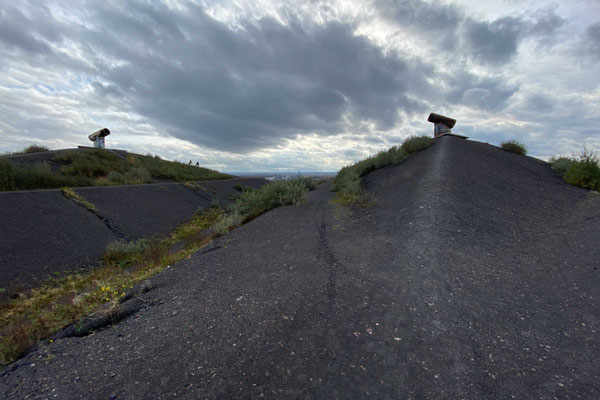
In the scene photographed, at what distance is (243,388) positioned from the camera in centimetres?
275

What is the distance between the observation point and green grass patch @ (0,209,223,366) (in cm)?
398

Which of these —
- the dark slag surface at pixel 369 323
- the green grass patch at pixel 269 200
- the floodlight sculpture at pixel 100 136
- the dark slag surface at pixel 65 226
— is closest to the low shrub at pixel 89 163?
the floodlight sculpture at pixel 100 136

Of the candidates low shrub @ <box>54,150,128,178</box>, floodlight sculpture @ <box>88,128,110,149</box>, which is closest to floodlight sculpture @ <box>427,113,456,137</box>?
low shrub @ <box>54,150,128,178</box>

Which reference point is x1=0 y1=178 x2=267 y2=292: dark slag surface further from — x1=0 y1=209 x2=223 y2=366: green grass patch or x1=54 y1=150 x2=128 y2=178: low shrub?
x1=54 y1=150 x2=128 y2=178: low shrub

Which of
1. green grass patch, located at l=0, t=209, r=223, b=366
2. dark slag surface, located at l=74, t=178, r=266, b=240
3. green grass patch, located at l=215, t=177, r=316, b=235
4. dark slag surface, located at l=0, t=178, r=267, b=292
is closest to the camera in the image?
green grass patch, located at l=0, t=209, r=223, b=366

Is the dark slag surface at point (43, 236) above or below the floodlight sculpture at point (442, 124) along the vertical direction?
below

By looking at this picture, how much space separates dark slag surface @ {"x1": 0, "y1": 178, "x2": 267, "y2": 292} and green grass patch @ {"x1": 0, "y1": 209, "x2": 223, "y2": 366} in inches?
20.0

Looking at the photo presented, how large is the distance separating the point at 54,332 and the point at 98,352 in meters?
1.17

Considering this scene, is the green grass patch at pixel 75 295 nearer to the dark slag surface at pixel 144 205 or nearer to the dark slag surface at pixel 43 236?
the dark slag surface at pixel 43 236

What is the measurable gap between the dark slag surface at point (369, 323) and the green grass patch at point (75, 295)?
52cm

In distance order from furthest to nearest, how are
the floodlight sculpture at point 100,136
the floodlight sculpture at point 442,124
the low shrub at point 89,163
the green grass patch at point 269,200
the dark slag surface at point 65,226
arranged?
1. the floodlight sculpture at point 100,136
2. the floodlight sculpture at point 442,124
3. the low shrub at point 89,163
4. the green grass patch at point 269,200
5. the dark slag surface at point 65,226

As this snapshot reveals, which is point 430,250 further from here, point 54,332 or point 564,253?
point 54,332

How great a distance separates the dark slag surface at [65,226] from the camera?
657 cm

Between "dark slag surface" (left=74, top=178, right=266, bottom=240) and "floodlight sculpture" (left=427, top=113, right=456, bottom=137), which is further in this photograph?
"floodlight sculpture" (left=427, top=113, right=456, bottom=137)
